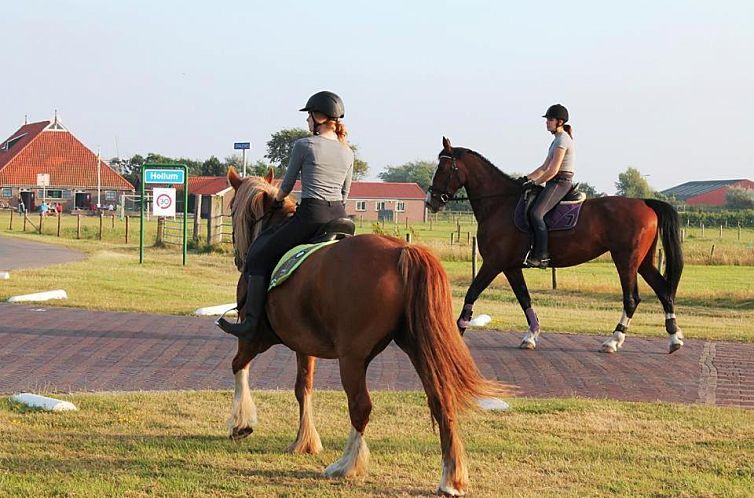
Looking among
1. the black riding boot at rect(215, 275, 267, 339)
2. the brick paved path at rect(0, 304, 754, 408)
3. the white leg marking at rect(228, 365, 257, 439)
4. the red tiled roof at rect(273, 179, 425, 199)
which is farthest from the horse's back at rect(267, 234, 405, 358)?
the red tiled roof at rect(273, 179, 425, 199)

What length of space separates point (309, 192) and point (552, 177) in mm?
6103

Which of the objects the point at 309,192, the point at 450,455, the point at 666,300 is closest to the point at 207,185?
the point at 666,300

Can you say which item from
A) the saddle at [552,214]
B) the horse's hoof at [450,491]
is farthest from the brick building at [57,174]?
the horse's hoof at [450,491]

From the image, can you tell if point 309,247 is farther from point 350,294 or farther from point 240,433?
point 240,433

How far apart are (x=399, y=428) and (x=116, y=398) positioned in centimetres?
248

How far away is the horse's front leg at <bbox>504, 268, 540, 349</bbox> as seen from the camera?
40.2 feet

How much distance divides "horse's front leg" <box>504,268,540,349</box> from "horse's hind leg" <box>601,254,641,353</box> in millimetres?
872

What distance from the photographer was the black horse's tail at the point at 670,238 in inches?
494

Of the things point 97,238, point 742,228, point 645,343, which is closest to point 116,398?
point 645,343

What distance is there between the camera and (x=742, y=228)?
79.3m

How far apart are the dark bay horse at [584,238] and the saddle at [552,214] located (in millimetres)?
79

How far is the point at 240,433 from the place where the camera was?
686cm

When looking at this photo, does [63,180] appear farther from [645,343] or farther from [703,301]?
[645,343]

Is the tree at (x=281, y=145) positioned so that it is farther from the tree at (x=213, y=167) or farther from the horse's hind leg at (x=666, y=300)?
the horse's hind leg at (x=666, y=300)
